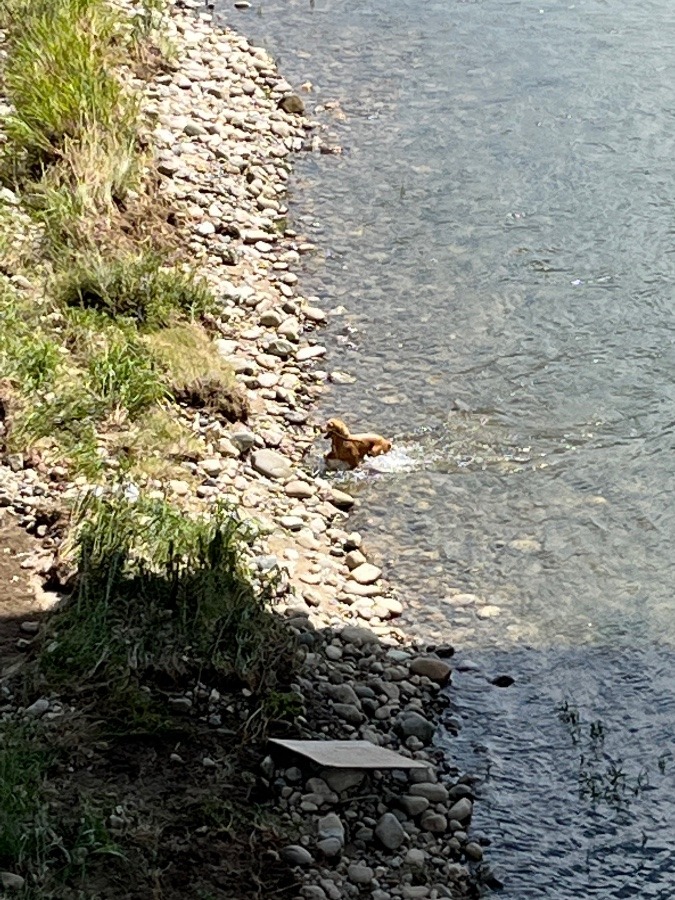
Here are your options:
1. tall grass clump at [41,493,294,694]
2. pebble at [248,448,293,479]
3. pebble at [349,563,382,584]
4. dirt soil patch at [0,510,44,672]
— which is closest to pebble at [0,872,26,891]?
tall grass clump at [41,493,294,694]

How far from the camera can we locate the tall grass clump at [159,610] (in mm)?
4109

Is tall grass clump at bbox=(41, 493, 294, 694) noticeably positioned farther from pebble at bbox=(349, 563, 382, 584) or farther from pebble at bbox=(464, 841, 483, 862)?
pebble at bbox=(464, 841, 483, 862)

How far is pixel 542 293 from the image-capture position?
271 inches

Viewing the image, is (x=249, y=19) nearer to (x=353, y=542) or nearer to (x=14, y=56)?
(x=14, y=56)

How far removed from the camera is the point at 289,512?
5.34 metres

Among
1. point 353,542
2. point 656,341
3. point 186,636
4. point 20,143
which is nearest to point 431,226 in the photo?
point 656,341

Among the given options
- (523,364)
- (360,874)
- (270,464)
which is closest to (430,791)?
(360,874)

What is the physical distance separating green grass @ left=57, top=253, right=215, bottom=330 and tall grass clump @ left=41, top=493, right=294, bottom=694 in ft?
4.61

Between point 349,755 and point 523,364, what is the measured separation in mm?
2724

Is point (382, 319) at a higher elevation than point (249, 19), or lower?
lower

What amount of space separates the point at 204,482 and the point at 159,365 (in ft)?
2.21

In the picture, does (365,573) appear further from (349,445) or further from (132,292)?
(132,292)

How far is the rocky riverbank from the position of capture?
3.90 meters

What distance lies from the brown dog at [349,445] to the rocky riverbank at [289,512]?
12cm
